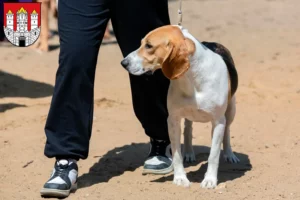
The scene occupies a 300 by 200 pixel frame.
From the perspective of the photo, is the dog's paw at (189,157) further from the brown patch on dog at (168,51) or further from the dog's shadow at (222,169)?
the brown patch on dog at (168,51)

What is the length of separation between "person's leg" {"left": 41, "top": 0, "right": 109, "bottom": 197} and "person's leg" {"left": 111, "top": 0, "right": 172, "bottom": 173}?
16 centimetres

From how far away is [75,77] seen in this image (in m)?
4.38

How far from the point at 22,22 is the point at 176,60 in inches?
101

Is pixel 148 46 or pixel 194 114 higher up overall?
pixel 148 46

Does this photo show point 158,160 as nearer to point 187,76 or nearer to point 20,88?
point 187,76

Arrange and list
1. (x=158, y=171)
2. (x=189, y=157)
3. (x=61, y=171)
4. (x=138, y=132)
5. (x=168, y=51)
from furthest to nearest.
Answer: (x=138, y=132) < (x=189, y=157) < (x=158, y=171) < (x=61, y=171) < (x=168, y=51)

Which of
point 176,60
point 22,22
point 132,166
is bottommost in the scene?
point 132,166

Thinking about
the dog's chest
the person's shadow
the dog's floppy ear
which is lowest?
the person's shadow

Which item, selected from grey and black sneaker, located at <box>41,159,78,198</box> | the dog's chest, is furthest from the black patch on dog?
grey and black sneaker, located at <box>41,159,78,198</box>

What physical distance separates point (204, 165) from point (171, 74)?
44.7 inches

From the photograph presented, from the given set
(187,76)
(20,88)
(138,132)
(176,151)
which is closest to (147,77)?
(187,76)

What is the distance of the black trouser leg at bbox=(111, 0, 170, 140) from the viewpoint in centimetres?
455

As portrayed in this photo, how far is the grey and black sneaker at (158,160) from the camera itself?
4.87m

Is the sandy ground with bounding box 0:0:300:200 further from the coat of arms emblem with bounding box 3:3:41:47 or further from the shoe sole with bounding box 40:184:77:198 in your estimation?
the coat of arms emblem with bounding box 3:3:41:47
